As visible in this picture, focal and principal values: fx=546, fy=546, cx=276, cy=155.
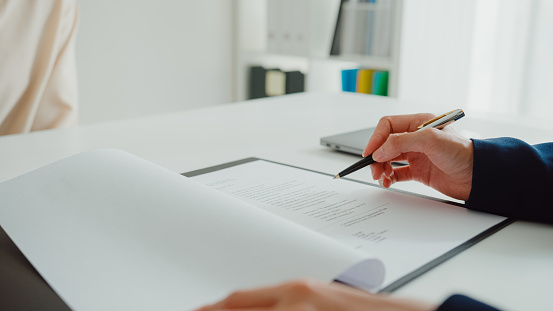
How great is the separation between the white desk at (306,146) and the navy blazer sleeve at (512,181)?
0.08 feet

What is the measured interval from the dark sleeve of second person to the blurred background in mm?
2200

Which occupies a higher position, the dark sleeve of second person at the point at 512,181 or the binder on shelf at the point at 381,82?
the dark sleeve of second person at the point at 512,181

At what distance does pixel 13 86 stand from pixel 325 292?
1.54 m

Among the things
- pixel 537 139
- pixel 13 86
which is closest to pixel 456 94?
pixel 537 139

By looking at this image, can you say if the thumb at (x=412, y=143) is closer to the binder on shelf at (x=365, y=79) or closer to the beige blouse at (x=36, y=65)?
the beige blouse at (x=36, y=65)

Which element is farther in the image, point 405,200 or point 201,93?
point 201,93

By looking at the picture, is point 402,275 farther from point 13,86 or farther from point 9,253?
point 13,86

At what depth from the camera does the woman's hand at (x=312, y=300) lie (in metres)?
0.41

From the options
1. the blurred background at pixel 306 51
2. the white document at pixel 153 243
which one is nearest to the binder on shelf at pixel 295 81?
the blurred background at pixel 306 51

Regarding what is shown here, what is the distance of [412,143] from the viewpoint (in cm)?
80

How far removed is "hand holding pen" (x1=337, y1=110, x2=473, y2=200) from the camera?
78 centimetres

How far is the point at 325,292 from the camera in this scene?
0.42 meters

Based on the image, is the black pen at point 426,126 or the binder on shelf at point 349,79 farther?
the binder on shelf at point 349,79

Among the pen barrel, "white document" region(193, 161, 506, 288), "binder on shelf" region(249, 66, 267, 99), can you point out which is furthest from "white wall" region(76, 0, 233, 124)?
the pen barrel
